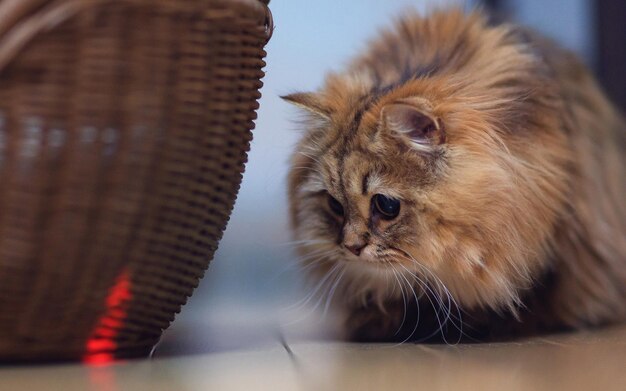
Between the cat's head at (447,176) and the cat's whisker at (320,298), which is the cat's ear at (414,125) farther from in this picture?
the cat's whisker at (320,298)

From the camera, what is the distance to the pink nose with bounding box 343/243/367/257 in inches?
51.6

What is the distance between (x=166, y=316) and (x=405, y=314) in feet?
1.58

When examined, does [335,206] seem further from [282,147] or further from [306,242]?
[282,147]

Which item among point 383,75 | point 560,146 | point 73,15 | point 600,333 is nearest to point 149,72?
point 73,15

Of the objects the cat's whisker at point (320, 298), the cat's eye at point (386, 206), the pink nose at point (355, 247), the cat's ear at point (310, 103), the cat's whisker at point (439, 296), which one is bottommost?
the cat's whisker at point (320, 298)

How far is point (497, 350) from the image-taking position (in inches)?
48.7

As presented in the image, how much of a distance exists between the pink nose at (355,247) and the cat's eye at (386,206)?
0.07 metres

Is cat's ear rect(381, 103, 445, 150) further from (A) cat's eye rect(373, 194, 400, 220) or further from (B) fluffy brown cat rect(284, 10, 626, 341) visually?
(A) cat's eye rect(373, 194, 400, 220)

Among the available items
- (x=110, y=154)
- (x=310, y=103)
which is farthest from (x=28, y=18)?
(x=310, y=103)

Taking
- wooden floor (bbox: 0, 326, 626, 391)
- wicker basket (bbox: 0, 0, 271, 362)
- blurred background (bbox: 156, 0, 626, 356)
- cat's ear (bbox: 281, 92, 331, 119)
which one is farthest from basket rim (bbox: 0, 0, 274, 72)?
blurred background (bbox: 156, 0, 626, 356)

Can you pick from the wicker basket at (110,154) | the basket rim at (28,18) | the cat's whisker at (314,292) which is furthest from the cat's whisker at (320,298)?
the basket rim at (28,18)

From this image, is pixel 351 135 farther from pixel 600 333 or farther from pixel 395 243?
pixel 600 333

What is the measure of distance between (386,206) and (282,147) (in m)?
0.42

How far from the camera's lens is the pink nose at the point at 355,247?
1312 millimetres
